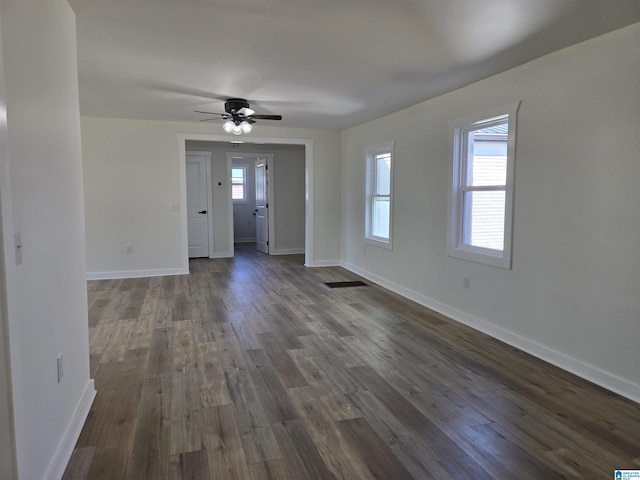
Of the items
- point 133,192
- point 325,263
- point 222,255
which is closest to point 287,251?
point 222,255

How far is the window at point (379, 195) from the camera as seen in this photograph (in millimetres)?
5949

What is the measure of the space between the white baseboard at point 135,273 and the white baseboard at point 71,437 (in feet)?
13.3

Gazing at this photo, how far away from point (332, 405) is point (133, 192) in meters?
5.08

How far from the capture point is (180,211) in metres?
6.74

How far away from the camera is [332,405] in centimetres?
269

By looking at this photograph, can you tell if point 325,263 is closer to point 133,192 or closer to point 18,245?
point 133,192

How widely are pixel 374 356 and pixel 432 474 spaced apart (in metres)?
1.47

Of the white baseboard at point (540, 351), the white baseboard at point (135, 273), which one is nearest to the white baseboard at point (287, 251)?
the white baseboard at point (135, 273)

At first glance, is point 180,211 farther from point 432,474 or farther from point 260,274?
point 432,474

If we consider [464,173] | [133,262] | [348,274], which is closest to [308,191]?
[348,274]

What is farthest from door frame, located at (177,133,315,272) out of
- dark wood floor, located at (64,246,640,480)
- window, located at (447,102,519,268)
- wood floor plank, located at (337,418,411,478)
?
wood floor plank, located at (337,418,411,478)

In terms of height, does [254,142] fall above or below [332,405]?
above

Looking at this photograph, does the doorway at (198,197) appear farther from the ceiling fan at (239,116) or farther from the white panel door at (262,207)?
the ceiling fan at (239,116)

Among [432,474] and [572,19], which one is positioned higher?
[572,19]
